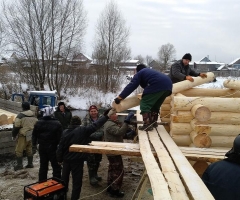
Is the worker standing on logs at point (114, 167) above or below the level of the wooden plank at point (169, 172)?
below

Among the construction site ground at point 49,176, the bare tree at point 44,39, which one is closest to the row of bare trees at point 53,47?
the bare tree at point 44,39

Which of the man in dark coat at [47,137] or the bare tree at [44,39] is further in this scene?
the bare tree at [44,39]

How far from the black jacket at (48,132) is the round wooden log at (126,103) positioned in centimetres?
175

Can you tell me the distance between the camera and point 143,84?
197 inches

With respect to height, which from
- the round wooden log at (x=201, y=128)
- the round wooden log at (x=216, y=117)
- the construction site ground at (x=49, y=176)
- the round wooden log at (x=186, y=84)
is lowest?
the construction site ground at (x=49, y=176)

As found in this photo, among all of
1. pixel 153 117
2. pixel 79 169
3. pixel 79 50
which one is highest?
pixel 79 50

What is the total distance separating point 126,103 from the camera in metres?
5.17

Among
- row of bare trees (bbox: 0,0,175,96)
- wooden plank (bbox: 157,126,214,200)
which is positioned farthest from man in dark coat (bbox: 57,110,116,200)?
row of bare trees (bbox: 0,0,175,96)

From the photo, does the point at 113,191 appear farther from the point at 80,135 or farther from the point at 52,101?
the point at 52,101

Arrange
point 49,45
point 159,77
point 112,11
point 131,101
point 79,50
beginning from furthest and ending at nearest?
1. point 112,11
2. point 79,50
3. point 49,45
4. point 131,101
5. point 159,77

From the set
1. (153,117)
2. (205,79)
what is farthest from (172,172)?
(205,79)

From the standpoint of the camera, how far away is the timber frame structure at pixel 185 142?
2.81 metres

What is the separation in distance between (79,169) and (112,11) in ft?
68.4

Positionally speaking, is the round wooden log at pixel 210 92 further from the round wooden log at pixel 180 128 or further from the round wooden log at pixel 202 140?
the round wooden log at pixel 202 140
